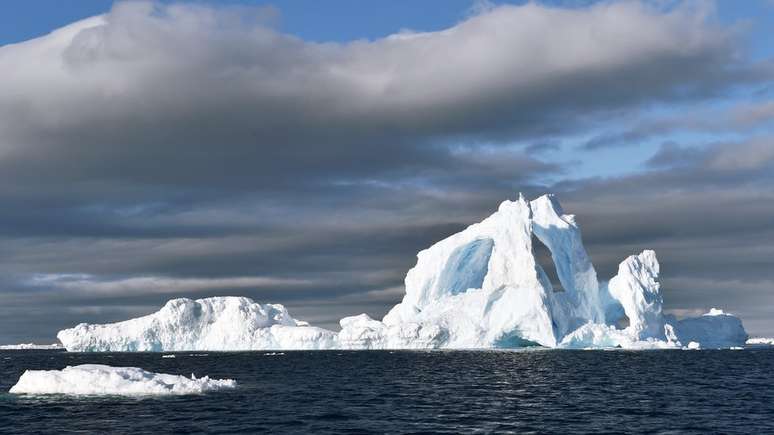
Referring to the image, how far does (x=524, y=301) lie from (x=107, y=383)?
216 feet

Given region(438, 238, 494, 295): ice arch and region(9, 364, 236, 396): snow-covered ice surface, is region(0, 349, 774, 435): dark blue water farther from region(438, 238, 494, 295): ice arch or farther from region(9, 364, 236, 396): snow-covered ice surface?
region(438, 238, 494, 295): ice arch

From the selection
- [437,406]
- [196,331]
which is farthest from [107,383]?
[196,331]

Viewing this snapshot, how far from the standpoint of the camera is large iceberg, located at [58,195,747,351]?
107m

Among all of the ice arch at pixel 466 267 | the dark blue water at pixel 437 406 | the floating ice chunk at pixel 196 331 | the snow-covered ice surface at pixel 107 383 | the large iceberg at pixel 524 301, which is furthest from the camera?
the floating ice chunk at pixel 196 331

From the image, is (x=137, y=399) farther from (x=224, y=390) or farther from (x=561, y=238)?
(x=561, y=238)

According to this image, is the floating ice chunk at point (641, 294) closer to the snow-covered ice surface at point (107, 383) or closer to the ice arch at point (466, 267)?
the ice arch at point (466, 267)

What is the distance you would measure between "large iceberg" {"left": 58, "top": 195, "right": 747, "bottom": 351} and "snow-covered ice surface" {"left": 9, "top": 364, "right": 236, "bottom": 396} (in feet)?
203

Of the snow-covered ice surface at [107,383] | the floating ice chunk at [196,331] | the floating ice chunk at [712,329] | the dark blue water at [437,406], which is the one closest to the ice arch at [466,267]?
the floating ice chunk at [196,331]

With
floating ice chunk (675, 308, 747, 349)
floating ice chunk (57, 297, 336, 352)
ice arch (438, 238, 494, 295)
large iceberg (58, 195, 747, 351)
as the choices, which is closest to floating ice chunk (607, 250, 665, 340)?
large iceberg (58, 195, 747, 351)

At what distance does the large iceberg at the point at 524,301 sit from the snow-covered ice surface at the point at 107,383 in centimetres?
6182

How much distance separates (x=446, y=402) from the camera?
1825 inches

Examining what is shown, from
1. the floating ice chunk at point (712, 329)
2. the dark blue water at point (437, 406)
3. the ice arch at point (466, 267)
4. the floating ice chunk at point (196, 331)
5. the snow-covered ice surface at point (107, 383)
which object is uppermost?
the ice arch at point (466, 267)

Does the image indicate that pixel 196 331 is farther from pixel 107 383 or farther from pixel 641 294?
pixel 107 383

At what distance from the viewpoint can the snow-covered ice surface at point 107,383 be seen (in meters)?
49.4
